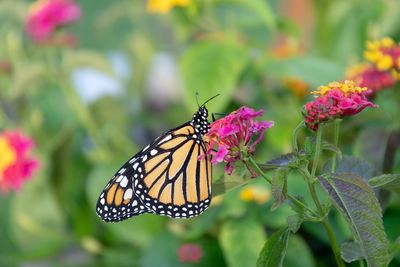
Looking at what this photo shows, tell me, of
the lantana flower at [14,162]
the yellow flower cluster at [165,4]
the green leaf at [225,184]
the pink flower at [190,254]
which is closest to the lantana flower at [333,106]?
the green leaf at [225,184]

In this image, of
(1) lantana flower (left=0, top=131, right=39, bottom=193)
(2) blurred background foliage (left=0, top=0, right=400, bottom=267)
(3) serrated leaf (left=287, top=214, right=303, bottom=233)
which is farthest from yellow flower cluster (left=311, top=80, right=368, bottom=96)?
(1) lantana flower (left=0, top=131, right=39, bottom=193)

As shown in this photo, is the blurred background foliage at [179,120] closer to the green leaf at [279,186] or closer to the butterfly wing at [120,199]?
the butterfly wing at [120,199]

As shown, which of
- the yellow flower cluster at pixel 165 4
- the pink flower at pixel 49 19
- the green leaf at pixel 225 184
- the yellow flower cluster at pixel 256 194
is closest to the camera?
the green leaf at pixel 225 184

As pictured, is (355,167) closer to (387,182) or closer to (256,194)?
(387,182)

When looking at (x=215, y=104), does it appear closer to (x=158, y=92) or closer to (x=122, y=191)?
(x=122, y=191)

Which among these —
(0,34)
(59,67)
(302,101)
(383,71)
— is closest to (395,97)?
(383,71)

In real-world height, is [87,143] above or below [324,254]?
above
